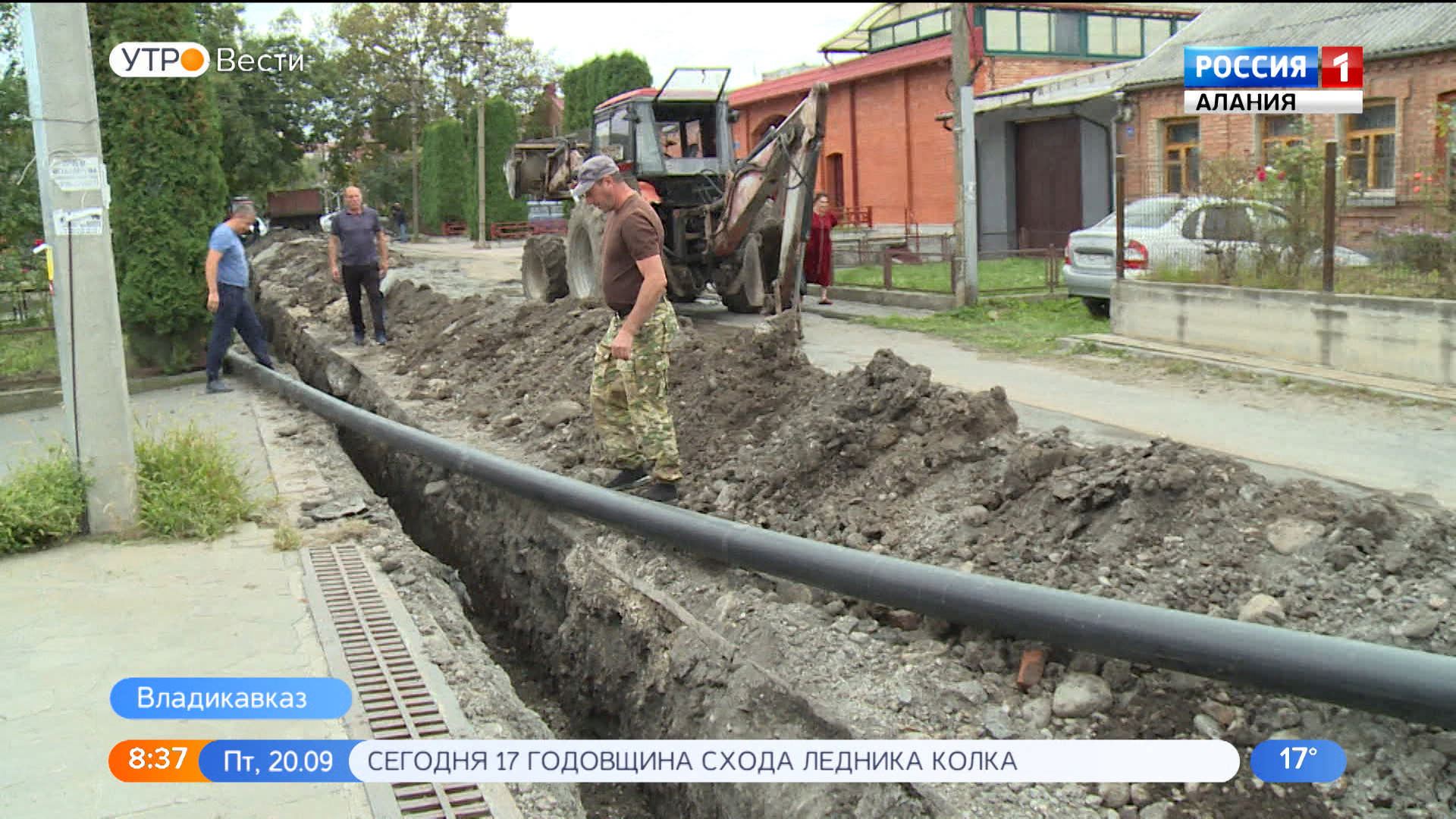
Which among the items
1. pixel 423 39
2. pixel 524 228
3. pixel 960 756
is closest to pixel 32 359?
pixel 960 756

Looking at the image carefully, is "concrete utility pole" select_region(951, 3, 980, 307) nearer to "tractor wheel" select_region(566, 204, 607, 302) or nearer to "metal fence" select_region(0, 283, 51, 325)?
"tractor wheel" select_region(566, 204, 607, 302)

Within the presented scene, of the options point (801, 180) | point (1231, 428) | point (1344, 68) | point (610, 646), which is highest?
point (1344, 68)

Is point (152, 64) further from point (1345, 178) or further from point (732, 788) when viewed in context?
point (1345, 178)

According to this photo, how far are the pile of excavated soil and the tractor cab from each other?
5.85m

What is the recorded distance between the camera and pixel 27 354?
37.3 feet

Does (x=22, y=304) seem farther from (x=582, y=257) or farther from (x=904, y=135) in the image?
(x=904, y=135)

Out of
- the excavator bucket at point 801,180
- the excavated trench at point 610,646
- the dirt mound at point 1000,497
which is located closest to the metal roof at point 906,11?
the excavator bucket at point 801,180

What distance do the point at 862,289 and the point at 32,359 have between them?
10.3 meters

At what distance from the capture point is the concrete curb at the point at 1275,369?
8.16m

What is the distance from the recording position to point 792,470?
231 inches

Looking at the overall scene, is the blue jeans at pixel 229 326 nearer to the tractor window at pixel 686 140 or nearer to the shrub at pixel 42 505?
the shrub at pixel 42 505

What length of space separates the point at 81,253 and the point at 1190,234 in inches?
356

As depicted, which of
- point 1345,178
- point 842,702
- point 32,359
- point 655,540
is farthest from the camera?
point 32,359

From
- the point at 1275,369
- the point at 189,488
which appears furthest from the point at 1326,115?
the point at 189,488
